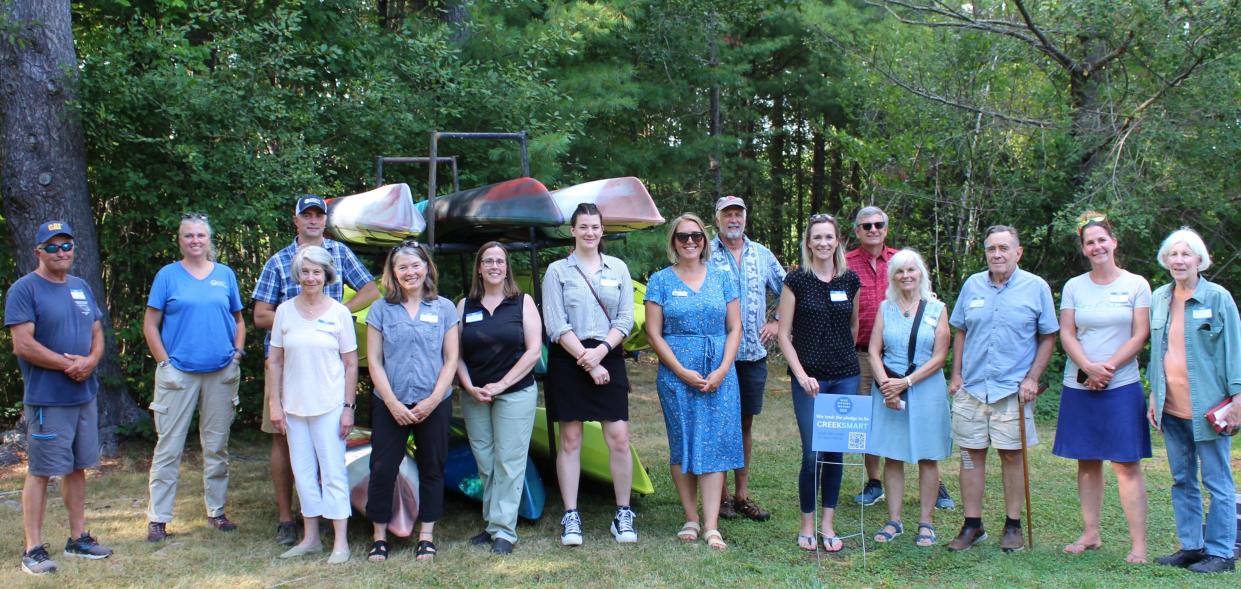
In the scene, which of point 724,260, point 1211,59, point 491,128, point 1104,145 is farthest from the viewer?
point 1104,145

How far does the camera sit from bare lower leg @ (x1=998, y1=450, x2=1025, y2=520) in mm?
4352

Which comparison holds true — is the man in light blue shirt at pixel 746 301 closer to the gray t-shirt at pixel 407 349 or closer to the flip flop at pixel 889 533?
the flip flop at pixel 889 533

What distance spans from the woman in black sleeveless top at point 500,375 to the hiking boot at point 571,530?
242mm

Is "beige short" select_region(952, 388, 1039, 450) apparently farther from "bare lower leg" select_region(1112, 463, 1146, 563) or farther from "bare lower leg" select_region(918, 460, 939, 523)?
"bare lower leg" select_region(1112, 463, 1146, 563)

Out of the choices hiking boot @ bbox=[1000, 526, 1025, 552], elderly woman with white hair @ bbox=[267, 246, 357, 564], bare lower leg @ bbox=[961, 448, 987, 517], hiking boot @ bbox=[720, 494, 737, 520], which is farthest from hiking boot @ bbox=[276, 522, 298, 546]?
hiking boot @ bbox=[1000, 526, 1025, 552]

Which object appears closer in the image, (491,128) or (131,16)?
(131,16)

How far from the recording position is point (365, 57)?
25.1ft

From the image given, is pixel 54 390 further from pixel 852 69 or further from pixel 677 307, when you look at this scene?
pixel 852 69

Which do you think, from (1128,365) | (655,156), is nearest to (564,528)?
(1128,365)

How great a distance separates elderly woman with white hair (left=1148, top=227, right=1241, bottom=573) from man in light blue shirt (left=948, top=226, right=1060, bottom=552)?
470 mm

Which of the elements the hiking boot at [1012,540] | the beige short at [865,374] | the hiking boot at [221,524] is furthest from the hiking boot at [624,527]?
the hiking boot at [221,524]

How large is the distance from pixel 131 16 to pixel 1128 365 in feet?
23.4

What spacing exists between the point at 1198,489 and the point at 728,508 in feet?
7.20

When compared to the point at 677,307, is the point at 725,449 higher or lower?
lower
